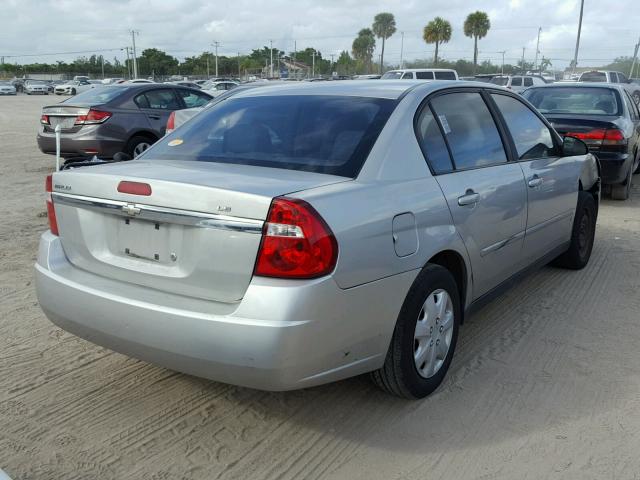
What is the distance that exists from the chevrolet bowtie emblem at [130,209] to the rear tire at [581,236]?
12.5 ft

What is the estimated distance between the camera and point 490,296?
3.89 m

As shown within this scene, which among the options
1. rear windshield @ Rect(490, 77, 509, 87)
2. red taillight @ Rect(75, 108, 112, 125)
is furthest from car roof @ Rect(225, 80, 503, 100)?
rear windshield @ Rect(490, 77, 509, 87)

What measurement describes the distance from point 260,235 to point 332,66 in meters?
109

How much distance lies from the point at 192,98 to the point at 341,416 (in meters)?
9.45

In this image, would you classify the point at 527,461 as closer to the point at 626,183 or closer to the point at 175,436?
the point at 175,436

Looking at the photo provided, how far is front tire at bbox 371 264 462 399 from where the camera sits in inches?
118

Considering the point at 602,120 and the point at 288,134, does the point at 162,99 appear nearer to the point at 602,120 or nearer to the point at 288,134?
the point at 602,120

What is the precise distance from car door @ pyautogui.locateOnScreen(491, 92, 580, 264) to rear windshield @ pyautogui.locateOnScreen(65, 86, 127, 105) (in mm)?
7481

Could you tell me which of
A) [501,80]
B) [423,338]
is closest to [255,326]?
[423,338]

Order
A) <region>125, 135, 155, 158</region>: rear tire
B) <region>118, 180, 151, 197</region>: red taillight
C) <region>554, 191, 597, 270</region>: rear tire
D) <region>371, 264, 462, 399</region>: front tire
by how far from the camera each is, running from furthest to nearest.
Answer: <region>125, 135, 155, 158</region>: rear tire
<region>554, 191, 597, 270</region>: rear tire
<region>371, 264, 462, 399</region>: front tire
<region>118, 180, 151, 197</region>: red taillight

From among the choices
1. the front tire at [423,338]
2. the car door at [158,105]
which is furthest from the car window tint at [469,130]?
the car door at [158,105]

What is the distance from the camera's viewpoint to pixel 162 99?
36.0 ft

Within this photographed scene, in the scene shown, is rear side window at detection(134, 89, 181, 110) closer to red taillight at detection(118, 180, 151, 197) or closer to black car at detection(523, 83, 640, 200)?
black car at detection(523, 83, 640, 200)

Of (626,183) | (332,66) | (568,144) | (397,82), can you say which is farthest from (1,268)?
(332,66)
